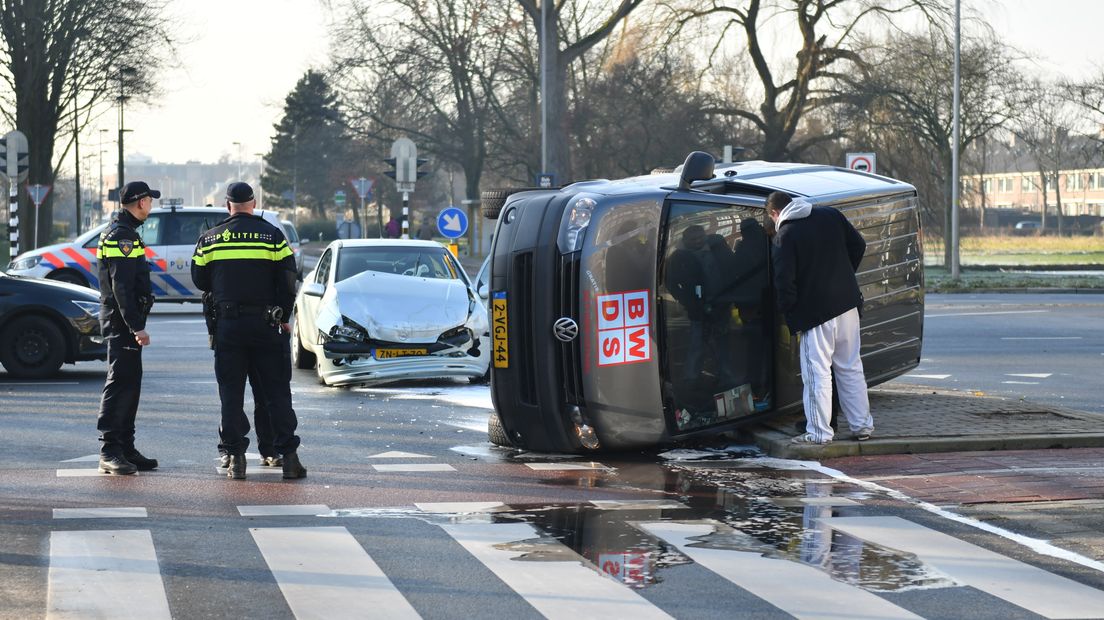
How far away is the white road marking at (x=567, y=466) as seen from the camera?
9.37 metres

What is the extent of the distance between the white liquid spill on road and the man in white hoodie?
1.26ft

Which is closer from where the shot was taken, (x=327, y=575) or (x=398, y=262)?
(x=327, y=575)

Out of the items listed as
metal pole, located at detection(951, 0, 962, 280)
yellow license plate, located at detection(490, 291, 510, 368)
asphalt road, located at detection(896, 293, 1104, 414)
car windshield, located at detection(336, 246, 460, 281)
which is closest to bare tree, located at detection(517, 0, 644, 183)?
metal pole, located at detection(951, 0, 962, 280)

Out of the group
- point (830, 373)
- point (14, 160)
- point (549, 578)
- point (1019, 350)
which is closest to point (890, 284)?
point (830, 373)

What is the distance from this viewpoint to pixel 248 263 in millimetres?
9023

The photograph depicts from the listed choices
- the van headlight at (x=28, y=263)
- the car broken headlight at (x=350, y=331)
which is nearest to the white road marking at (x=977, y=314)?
the car broken headlight at (x=350, y=331)

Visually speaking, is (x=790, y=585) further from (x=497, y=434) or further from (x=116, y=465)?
(x=116, y=465)

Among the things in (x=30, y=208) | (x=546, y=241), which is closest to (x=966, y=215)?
(x=30, y=208)

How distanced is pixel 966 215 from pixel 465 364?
31952mm

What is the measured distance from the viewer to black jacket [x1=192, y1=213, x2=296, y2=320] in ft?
29.6

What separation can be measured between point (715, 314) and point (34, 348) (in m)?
8.23

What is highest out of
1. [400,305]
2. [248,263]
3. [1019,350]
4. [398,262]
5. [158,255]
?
[158,255]

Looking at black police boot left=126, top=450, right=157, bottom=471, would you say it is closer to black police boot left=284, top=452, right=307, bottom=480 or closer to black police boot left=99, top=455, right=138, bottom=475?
black police boot left=99, top=455, right=138, bottom=475

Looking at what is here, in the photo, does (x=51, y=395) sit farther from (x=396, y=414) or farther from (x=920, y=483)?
(x=920, y=483)
